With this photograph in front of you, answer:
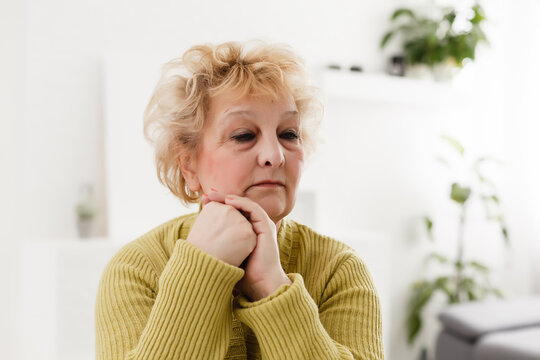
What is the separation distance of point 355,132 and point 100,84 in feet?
5.24

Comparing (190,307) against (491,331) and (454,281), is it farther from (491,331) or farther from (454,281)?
(454,281)

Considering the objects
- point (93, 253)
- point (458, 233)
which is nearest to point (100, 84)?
point (93, 253)

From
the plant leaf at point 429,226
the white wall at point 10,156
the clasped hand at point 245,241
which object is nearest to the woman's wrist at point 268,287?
the clasped hand at point 245,241

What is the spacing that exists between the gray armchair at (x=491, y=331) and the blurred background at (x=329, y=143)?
15.0 inches

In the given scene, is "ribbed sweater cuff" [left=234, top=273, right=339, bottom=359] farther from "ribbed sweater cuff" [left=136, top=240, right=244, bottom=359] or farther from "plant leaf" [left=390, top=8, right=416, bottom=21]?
"plant leaf" [left=390, top=8, right=416, bottom=21]

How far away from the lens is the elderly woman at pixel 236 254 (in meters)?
0.88

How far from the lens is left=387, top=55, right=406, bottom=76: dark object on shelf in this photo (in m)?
3.63

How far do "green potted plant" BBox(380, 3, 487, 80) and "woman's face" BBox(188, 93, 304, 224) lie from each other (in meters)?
2.83

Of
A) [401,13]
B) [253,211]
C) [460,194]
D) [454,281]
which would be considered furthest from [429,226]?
[253,211]

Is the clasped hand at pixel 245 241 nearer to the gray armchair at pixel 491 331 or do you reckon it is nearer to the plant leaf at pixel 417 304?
the gray armchair at pixel 491 331

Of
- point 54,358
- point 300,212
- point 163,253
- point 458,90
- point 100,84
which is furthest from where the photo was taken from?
point 458,90

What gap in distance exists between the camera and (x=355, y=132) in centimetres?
356

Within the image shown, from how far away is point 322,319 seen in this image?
1.02m

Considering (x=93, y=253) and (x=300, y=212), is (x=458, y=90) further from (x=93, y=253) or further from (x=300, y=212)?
(x=93, y=253)
